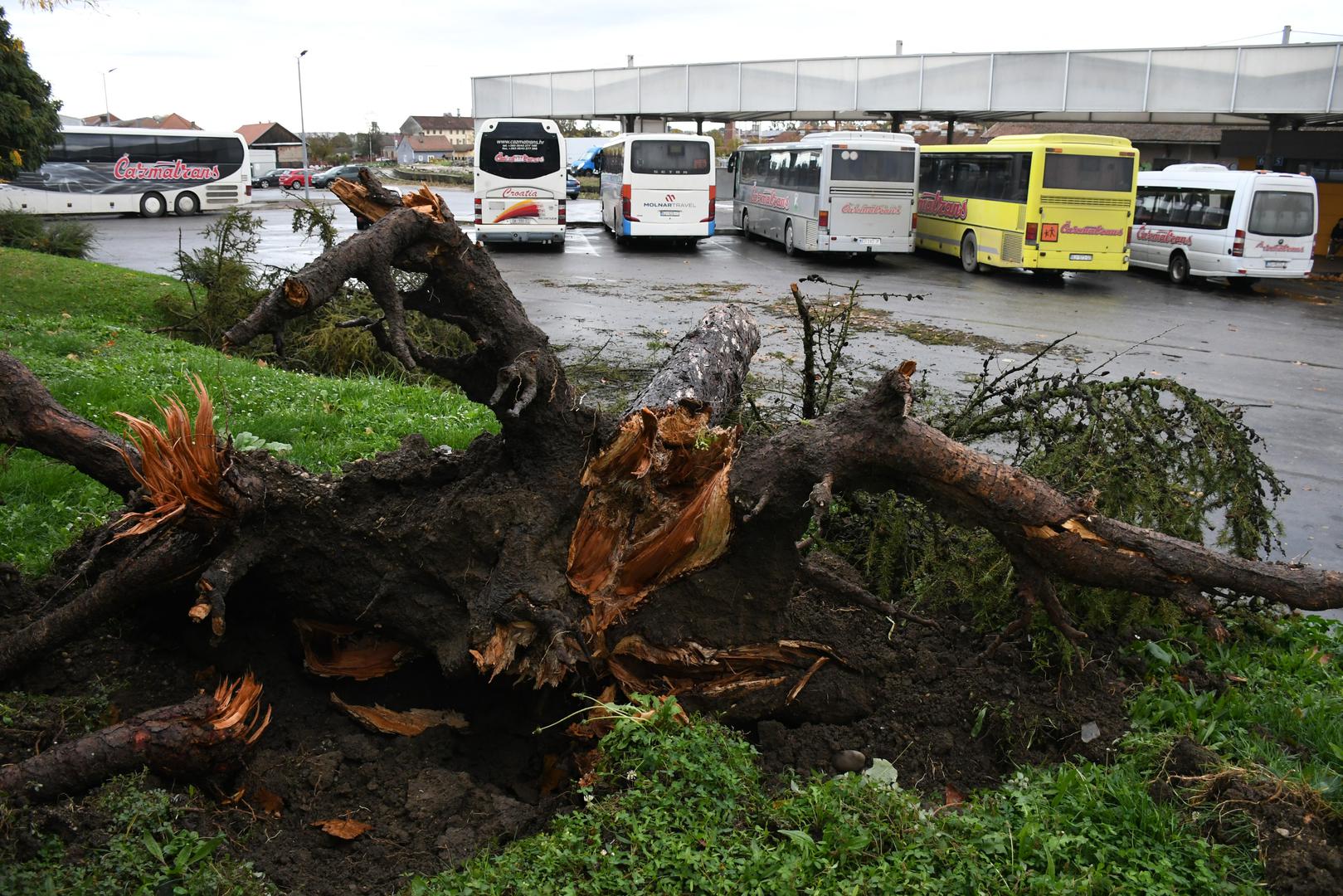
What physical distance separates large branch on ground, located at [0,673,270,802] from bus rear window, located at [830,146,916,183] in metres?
20.9

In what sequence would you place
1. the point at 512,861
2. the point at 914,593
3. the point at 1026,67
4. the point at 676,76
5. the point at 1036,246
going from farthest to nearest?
1. the point at 676,76
2. the point at 1026,67
3. the point at 1036,246
4. the point at 914,593
5. the point at 512,861

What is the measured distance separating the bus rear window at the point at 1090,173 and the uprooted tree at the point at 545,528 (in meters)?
18.1

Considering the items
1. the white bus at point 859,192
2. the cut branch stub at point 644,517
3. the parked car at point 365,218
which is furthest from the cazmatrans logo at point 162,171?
the cut branch stub at point 644,517

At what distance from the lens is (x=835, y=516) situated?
518 cm

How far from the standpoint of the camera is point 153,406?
6.73 meters

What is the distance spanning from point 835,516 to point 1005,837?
2269 millimetres

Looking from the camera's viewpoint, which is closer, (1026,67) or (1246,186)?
(1246,186)

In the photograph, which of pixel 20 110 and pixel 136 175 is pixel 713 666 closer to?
pixel 20 110

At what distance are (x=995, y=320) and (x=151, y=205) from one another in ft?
98.9

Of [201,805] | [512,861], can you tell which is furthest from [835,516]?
[201,805]

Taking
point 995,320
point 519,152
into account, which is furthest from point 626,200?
point 995,320

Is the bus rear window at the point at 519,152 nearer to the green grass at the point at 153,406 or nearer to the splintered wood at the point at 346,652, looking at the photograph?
the green grass at the point at 153,406

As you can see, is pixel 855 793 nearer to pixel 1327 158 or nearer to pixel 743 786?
pixel 743 786

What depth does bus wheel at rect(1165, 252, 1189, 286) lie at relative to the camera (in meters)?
22.1
